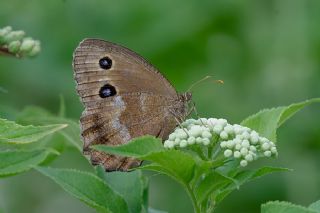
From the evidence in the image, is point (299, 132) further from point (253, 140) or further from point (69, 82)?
point (253, 140)

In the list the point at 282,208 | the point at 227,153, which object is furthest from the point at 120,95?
the point at 282,208

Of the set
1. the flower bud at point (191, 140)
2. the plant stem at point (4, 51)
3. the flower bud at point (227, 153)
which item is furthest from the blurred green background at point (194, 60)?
the flower bud at point (227, 153)

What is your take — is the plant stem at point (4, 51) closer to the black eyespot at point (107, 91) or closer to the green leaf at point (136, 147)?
the black eyespot at point (107, 91)

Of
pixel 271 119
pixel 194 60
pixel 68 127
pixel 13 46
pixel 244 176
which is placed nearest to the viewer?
pixel 244 176

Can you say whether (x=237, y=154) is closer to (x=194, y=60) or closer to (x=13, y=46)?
(x=13, y=46)

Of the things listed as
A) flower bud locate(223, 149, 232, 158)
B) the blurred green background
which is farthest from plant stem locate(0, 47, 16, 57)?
the blurred green background

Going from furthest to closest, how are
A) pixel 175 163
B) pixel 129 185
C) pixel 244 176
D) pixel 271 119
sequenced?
pixel 129 185 < pixel 271 119 < pixel 244 176 < pixel 175 163

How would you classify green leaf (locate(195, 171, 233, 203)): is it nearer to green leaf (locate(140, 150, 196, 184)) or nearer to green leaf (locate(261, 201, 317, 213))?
green leaf (locate(140, 150, 196, 184))
